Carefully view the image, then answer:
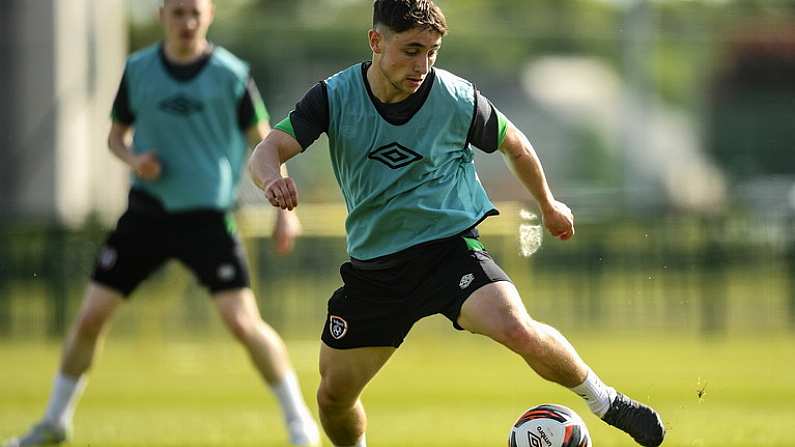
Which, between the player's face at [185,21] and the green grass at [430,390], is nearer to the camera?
the player's face at [185,21]

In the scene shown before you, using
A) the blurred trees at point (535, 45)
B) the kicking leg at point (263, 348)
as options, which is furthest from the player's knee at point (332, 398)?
the blurred trees at point (535, 45)

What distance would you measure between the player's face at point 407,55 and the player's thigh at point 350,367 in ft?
3.67

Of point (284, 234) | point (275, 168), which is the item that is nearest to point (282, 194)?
point (275, 168)

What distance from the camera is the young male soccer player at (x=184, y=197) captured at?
8742mm

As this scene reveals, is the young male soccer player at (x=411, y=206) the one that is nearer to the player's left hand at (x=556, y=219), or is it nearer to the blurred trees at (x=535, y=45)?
the player's left hand at (x=556, y=219)

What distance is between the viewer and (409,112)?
6.28 m

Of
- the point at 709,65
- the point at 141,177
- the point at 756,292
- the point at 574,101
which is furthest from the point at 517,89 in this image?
the point at 141,177

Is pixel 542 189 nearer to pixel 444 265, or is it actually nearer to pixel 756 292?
pixel 444 265

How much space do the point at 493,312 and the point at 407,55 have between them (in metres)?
1.09

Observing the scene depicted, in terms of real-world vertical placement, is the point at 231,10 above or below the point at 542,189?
below

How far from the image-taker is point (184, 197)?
8.94 metres

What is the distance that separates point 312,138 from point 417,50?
0.56m

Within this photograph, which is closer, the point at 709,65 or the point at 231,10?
the point at 231,10

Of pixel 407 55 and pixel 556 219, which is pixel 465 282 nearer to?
pixel 556 219
